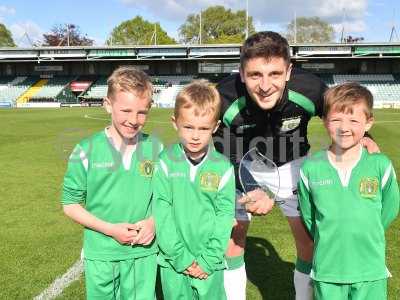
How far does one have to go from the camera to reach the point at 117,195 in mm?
2719

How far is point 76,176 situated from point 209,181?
29.9 inches

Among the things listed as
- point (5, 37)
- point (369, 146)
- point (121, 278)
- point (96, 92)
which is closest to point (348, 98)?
point (369, 146)

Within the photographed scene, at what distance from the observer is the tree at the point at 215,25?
288 ft

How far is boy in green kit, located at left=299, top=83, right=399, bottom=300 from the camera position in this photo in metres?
2.52

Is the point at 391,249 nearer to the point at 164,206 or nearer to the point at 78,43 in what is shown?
the point at 164,206

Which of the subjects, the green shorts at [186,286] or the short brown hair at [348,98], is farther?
the green shorts at [186,286]

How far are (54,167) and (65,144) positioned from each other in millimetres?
1711

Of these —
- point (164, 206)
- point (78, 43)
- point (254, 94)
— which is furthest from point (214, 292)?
point (78, 43)

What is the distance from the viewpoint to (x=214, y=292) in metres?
2.75

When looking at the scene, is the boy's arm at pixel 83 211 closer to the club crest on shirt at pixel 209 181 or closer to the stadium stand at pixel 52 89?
the club crest on shirt at pixel 209 181

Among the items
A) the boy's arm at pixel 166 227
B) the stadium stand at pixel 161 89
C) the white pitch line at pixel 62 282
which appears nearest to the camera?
the boy's arm at pixel 166 227

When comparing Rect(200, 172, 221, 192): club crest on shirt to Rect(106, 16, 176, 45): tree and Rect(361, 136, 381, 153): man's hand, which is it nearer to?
Rect(361, 136, 381, 153): man's hand

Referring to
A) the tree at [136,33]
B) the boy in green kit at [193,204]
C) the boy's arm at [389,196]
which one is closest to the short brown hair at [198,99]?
the boy in green kit at [193,204]

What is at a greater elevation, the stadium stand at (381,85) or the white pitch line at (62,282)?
the stadium stand at (381,85)
